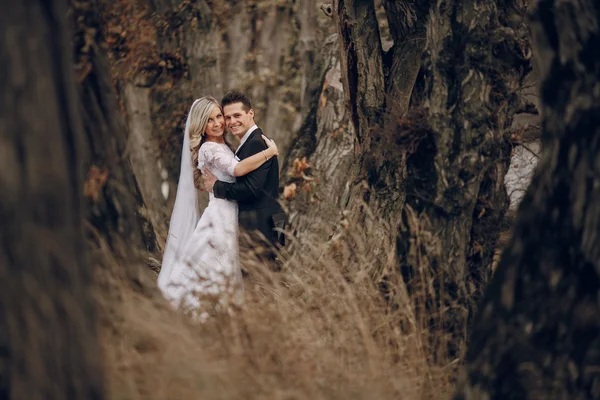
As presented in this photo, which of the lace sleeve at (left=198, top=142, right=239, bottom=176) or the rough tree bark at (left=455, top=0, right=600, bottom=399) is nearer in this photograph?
the rough tree bark at (left=455, top=0, right=600, bottom=399)

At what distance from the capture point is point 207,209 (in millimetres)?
8516

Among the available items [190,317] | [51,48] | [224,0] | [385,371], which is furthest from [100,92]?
[224,0]

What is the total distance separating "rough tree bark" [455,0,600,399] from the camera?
13.7ft

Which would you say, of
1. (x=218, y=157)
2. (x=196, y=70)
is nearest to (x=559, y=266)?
(x=218, y=157)

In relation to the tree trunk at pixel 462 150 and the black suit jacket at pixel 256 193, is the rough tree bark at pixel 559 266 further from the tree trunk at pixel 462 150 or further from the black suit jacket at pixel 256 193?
the black suit jacket at pixel 256 193

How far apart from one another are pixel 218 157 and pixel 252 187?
1.22ft

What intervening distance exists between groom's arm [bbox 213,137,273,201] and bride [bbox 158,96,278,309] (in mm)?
79

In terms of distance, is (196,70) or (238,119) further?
(196,70)

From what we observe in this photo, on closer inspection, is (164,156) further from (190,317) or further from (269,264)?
(190,317)

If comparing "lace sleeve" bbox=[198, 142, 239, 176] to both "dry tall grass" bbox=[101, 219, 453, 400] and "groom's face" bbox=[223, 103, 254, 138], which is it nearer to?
"groom's face" bbox=[223, 103, 254, 138]

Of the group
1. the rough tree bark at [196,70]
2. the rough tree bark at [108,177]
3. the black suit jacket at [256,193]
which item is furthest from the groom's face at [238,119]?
the rough tree bark at [196,70]

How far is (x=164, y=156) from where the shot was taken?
16125 mm

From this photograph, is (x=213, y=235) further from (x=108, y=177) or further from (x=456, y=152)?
(x=108, y=177)

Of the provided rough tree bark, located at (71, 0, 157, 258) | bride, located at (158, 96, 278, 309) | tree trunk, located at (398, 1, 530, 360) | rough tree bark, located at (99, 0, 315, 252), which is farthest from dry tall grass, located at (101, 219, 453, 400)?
rough tree bark, located at (99, 0, 315, 252)
